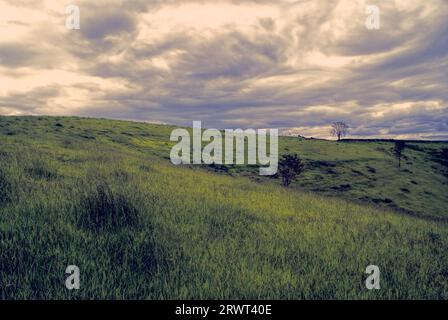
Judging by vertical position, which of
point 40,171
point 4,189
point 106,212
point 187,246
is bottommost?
point 187,246

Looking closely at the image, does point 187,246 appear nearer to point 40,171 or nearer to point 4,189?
point 4,189

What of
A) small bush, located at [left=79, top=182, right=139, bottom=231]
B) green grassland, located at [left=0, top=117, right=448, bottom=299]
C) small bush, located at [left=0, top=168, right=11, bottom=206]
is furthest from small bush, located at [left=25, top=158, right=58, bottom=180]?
small bush, located at [left=79, top=182, right=139, bottom=231]

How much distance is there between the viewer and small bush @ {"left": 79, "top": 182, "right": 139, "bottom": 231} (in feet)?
24.8

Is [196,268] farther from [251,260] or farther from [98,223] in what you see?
[98,223]

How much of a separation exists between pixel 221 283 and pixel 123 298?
1528 millimetres

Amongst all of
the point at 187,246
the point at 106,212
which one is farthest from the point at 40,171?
the point at 187,246

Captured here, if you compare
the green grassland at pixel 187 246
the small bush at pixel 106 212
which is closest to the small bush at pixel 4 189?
the green grassland at pixel 187 246

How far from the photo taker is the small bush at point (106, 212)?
7570mm

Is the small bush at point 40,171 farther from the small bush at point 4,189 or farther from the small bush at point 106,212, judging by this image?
the small bush at point 106,212

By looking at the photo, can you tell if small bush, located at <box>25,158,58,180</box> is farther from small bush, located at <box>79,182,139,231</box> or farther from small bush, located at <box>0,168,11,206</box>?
small bush, located at <box>79,182,139,231</box>

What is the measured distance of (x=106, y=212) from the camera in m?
7.99

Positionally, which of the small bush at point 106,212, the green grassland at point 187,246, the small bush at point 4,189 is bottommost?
the green grassland at point 187,246

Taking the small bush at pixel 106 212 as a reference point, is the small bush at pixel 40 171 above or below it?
above
